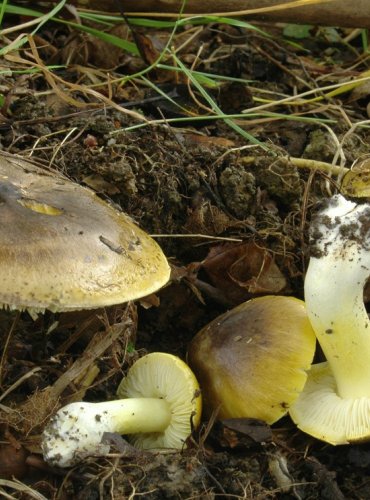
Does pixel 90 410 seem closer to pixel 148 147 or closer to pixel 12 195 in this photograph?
pixel 12 195

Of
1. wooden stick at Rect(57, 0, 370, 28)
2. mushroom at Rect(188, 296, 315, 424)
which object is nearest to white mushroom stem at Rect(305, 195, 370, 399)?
mushroom at Rect(188, 296, 315, 424)

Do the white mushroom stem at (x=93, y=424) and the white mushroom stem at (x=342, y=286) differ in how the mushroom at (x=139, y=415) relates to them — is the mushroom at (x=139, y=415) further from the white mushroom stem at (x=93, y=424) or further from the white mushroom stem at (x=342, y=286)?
the white mushroom stem at (x=342, y=286)

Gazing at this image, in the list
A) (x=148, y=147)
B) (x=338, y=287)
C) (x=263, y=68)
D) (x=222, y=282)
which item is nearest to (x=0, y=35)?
(x=148, y=147)

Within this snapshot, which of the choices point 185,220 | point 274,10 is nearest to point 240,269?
point 185,220

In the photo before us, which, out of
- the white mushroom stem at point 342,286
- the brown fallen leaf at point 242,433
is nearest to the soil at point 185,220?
the brown fallen leaf at point 242,433

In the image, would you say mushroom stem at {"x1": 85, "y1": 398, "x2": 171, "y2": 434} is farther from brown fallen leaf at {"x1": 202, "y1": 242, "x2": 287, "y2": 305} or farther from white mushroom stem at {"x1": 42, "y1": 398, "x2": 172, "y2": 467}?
brown fallen leaf at {"x1": 202, "y1": 242, "x2": 287, "y2": 305}
